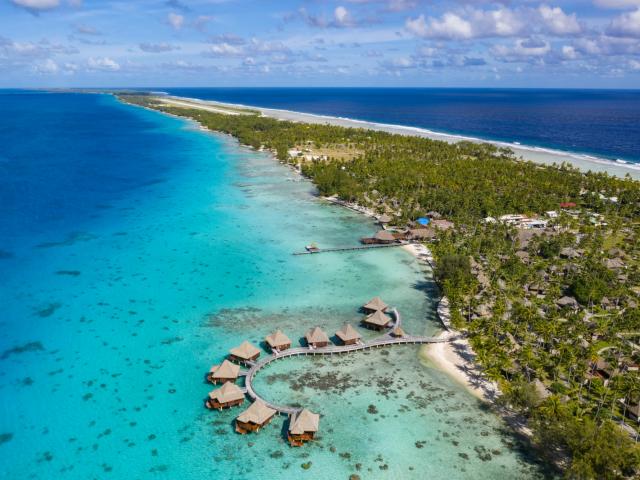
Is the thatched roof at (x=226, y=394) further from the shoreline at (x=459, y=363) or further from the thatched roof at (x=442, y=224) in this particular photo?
the thatched roof at (x=442, y=224)

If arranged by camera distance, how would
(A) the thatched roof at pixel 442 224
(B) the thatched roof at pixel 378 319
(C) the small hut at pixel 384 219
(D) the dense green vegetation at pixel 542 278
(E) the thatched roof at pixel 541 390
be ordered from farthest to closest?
(C) the small hut at pixel 384 219 → (A) the thatched roof at pixel 442 224 → (B) the thatched roof at pixel 378 319 → (E) the thatched roof at pixel 541 390 → (D) the dense green vegetation at pixel 542 278

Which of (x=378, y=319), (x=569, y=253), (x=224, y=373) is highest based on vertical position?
(x=569, y=253)

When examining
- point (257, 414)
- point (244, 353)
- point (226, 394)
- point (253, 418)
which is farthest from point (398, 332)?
point (226, 394)

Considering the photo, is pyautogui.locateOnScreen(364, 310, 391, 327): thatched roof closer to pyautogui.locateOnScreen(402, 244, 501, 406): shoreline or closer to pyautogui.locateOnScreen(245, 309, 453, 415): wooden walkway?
pyautogui.locateOnScreen(245, 309, 453, 415): wooden walkway

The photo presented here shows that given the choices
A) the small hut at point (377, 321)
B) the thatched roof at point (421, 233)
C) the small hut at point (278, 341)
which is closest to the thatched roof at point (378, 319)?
the small hut at point (377, 321)

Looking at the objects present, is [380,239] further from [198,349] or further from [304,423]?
[304,423]

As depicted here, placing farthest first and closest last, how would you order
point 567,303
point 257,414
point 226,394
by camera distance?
1. point 567,303
2. point 226,394
3. point 257,414

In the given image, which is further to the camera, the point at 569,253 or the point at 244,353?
the point at 569,253

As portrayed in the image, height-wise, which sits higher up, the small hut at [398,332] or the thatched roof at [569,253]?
the thatched roof at [569,253]
